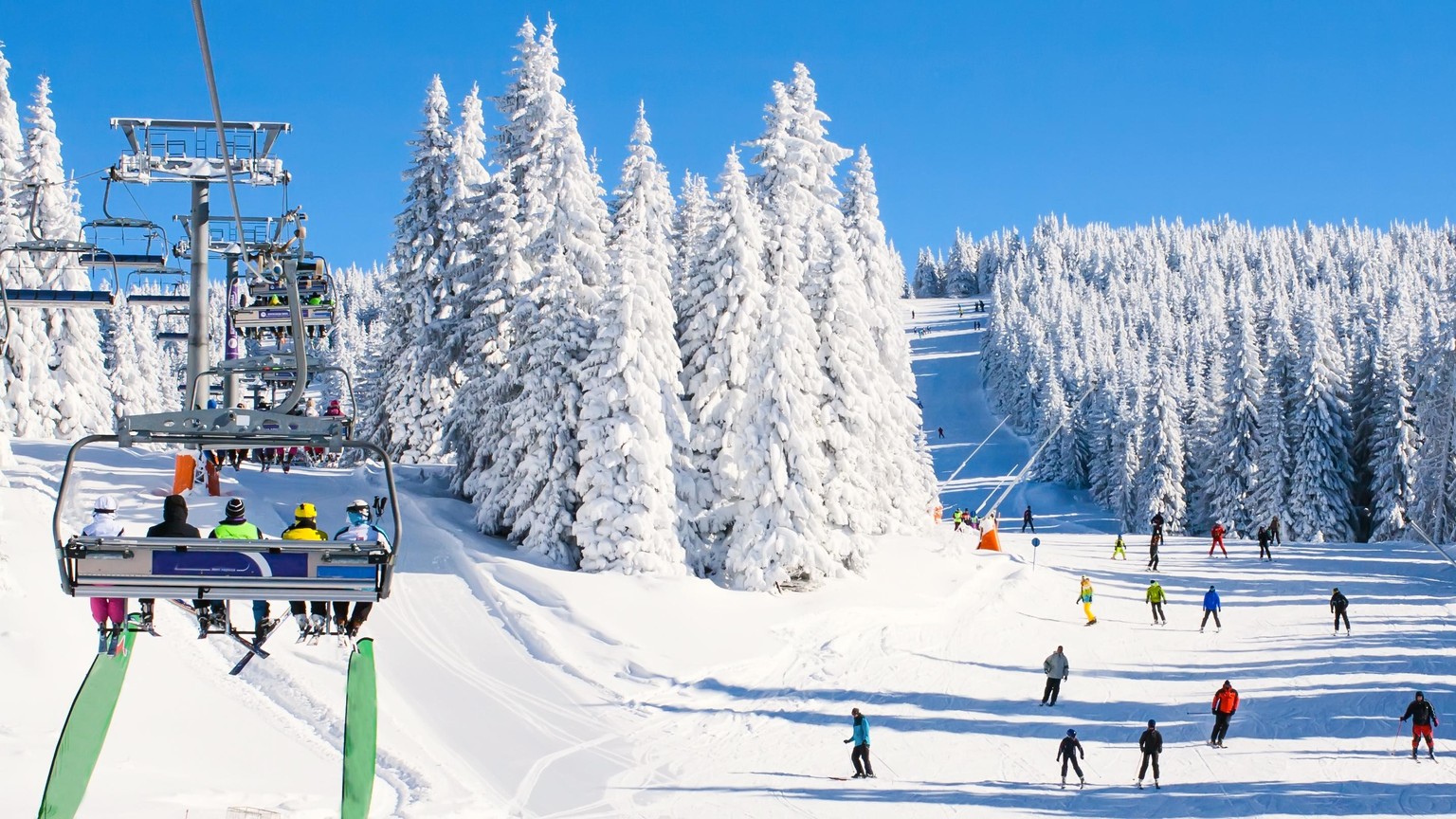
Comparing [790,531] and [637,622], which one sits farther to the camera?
[790,531]

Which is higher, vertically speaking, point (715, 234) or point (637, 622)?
point (715, 234)

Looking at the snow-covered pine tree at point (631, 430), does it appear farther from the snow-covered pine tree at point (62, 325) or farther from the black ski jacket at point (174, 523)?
the snow-covered pine tree at point (62, 325)

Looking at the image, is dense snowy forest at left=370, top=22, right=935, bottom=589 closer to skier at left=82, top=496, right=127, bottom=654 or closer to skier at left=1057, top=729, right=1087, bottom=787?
skier at left=1057, top=729, right=1087, bottom=787

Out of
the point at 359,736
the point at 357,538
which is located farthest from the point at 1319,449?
the point at 359,736

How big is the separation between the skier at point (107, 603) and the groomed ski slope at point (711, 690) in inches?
193

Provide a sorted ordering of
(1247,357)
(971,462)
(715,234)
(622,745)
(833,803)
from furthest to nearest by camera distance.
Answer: (971,462), (1247,357), (715,234), (622,745), (833,803)

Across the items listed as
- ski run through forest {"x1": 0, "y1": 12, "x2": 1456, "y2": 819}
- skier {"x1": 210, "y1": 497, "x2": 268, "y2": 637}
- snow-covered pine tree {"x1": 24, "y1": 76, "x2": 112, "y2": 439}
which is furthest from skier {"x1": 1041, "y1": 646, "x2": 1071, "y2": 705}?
snow-covered pine tree {"x1": 24, "y1": 76, "x2": 112, "y2": 439}

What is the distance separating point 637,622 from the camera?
94.3 feet

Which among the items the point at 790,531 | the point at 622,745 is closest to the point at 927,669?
the point at 790,531

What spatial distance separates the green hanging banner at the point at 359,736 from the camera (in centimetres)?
959

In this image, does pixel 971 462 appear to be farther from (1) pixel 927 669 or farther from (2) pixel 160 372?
(1) pixel 927 669

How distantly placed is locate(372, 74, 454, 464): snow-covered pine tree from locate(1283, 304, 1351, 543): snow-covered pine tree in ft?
141

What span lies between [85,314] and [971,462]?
272 ft

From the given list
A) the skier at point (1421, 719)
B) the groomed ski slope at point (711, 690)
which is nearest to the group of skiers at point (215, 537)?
the groomed ski slope at point (711, 690)
